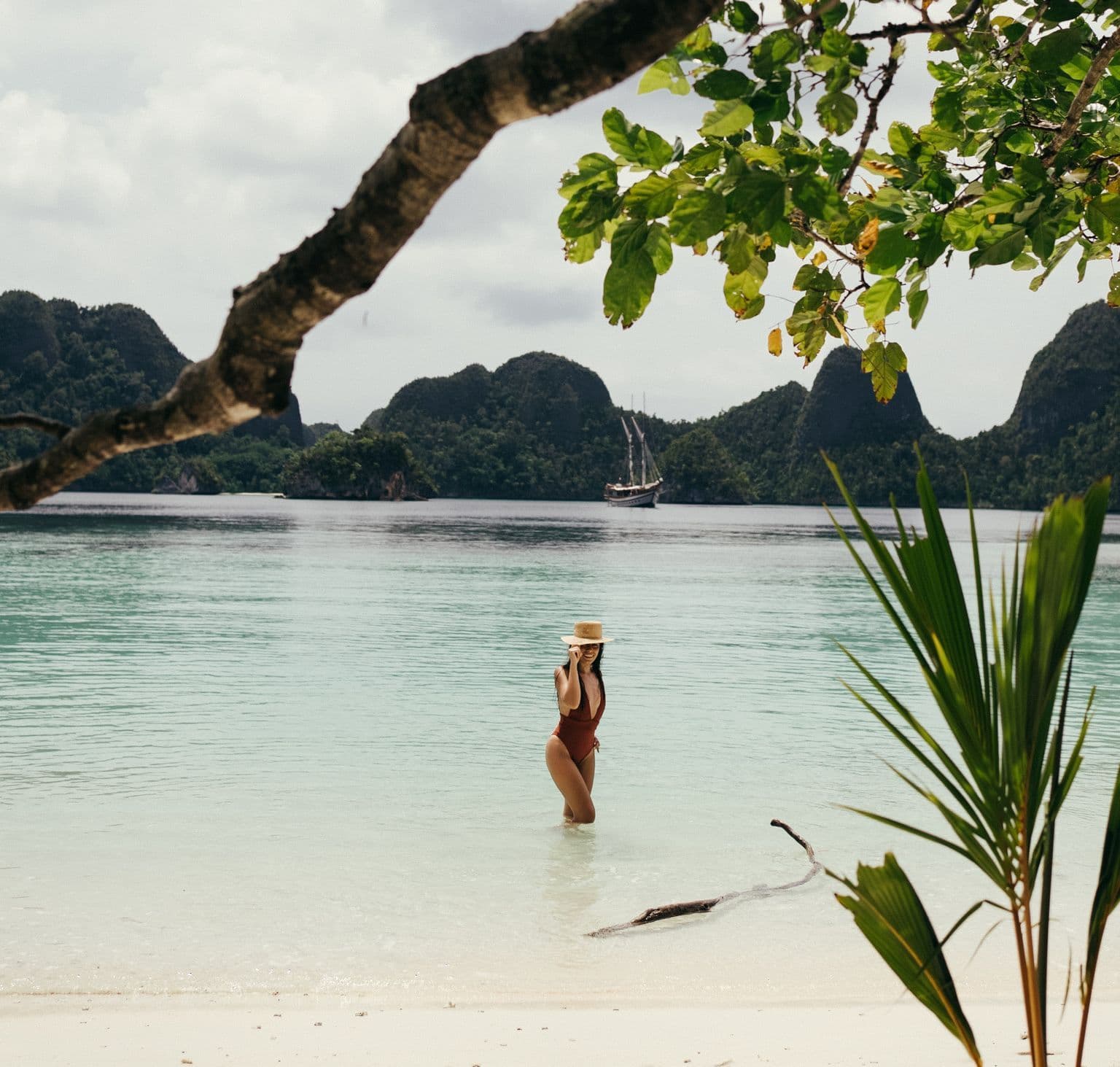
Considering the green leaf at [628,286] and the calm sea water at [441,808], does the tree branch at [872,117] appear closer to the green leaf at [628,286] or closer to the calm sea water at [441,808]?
the green leaf at [628,286]

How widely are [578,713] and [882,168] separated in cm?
487

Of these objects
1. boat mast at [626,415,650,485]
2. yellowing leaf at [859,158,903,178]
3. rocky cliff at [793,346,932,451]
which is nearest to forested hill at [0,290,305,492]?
boat mast at [626,415,650,485]

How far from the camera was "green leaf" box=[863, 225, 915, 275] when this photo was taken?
252cm

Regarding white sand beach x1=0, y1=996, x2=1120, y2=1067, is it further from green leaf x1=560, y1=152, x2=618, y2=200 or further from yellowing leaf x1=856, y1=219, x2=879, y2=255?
green leaf x1=560, y1=152, x2=618, y2=200

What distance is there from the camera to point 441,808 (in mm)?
9016

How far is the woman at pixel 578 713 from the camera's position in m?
6.92

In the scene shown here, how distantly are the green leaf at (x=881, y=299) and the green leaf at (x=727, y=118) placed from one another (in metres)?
0.82

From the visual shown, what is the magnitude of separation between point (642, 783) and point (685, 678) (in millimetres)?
6485

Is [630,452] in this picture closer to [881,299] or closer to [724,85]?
[881,299]

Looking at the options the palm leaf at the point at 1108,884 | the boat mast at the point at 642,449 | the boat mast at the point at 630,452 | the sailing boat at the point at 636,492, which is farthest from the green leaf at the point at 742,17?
the sailing boat at the point at 636,492

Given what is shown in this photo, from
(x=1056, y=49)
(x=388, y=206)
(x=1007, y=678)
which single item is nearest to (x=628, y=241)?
(x=388, y=206)

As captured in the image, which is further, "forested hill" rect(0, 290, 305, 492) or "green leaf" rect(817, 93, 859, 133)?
"forested hill" rect(0, 290, 305, 492)

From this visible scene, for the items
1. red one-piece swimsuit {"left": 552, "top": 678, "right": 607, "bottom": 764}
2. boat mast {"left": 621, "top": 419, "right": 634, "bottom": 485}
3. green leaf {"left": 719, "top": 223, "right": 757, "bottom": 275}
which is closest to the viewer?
green leaf {"left": 719, "top": 223, "right": 757, "bottom": 275}

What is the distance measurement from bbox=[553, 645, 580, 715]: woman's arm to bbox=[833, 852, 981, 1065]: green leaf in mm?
4836
